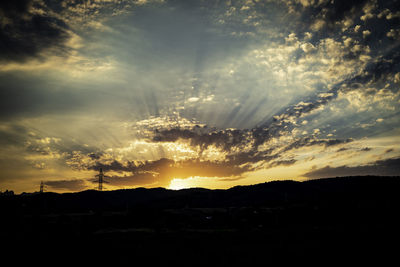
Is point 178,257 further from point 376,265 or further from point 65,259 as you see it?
point 376,265

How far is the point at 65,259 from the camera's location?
118 feet

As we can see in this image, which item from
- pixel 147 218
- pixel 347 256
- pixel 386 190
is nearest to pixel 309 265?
pixel 347 256

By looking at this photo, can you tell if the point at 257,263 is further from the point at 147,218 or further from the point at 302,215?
the point at 302,215

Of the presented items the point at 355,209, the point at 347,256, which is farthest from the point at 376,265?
the point at 355,209

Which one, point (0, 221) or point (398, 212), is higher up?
point (0, 221)

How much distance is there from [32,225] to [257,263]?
290 ft

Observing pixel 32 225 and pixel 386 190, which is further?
pixel 386 190

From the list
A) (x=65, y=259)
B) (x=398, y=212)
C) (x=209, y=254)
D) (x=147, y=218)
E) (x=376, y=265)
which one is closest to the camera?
(x=376, y=265)

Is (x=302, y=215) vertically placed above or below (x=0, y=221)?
below

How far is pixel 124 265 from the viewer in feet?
103

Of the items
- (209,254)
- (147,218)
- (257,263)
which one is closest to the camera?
(257,263)

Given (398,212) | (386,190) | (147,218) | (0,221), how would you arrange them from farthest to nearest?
(386,190) → (147,218) → (398,212) → (0,221)

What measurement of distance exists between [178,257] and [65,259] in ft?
55.0

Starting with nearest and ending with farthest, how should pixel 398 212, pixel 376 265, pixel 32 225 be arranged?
1. pixel 376 265
2. pixel 32 225
3. pixel 398 212
